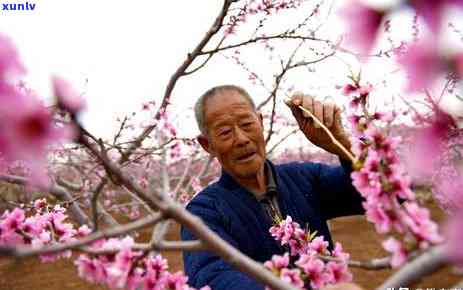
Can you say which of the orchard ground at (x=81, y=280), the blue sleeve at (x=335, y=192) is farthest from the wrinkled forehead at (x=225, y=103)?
the orchard ground at (x=81, y=280)

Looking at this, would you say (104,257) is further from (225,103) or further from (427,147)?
(225,103)

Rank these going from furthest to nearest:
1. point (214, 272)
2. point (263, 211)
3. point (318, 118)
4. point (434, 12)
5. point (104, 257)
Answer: point (263, 211) < point (318, 118) < point (214, 272) < point (104, 257) < point (434, 12)

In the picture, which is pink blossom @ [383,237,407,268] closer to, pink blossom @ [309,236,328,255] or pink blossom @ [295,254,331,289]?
pink blossom @ [295,254,331,289]

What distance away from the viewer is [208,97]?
269 centimetres

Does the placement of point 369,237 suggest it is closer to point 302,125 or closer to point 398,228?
point 302,125

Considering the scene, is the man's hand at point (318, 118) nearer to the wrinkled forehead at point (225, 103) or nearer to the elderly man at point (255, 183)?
the elderly man at point (255, 183)

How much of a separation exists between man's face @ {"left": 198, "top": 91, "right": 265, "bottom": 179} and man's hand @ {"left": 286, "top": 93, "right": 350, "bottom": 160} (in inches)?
14.8

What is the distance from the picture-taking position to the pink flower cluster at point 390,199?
988 millimetres

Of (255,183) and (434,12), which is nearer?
(434,12)

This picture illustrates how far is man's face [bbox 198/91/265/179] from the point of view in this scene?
258 centimetres

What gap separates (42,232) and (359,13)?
134 cm

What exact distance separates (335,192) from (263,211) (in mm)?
486

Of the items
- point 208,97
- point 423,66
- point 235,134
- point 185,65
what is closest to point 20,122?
point 423,66

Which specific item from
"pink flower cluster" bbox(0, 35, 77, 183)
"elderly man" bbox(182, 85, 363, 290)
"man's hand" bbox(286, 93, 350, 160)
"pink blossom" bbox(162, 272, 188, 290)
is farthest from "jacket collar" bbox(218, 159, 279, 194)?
"pink flower cluster" bbox(0, 35, 77, 183)
